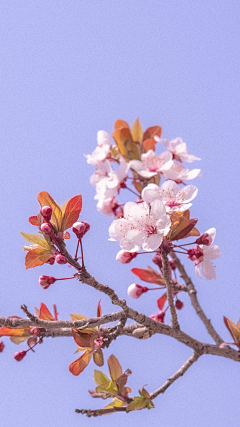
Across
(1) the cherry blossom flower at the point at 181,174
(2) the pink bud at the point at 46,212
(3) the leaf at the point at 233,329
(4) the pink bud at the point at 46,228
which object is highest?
(1) the cherry blossom flower at the point at 181,174

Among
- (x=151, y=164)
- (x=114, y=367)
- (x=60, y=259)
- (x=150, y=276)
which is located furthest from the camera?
(x=151, y=164)

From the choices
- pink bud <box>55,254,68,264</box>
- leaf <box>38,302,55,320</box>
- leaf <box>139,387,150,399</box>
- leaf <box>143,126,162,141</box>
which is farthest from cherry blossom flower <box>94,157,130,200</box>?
leaf <box>139,387,150,399</box>

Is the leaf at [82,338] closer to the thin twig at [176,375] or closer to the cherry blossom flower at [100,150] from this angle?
the thin twig at [176,375]

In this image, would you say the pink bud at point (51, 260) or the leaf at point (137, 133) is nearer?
the pink bud at point (51, 260)

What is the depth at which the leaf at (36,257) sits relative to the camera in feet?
5.27

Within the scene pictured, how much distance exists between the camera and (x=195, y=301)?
7.63 ft

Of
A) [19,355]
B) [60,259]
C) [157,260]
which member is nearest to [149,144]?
[157,260]

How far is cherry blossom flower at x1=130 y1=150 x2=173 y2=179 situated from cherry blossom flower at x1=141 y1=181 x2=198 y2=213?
15.7 inches

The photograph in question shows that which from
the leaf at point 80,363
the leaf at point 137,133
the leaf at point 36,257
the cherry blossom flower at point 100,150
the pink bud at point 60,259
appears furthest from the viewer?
the leaf at point 137,133

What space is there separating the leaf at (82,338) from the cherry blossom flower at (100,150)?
1.23 metres

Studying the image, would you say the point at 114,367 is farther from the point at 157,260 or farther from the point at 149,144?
the point at 149,144

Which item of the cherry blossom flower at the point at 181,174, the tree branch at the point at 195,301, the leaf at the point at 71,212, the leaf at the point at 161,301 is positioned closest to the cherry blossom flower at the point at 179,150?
the cherry blossom flower at the point at 181,174

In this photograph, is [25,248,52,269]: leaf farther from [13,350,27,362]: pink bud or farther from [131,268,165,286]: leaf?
[131,268,165,286]: leaf

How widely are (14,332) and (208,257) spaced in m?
0.94
